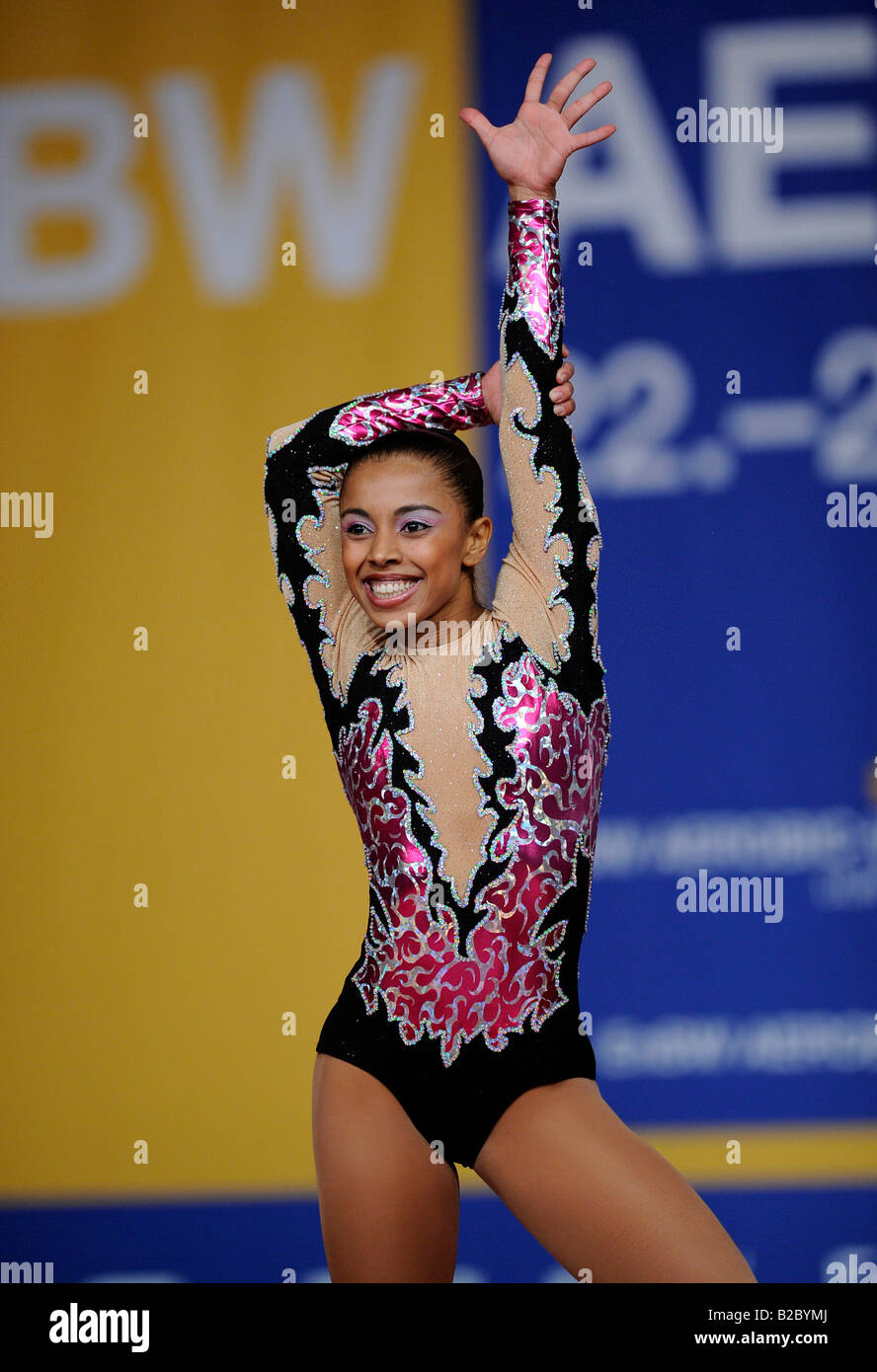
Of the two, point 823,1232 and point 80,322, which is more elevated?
point 80,322

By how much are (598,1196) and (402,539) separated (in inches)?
38.9

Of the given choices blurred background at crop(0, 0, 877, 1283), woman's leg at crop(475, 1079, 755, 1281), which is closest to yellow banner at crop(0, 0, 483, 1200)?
blurred background at crop(0, 0, 877, 1283)

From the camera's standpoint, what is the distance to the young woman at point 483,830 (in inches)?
86.4

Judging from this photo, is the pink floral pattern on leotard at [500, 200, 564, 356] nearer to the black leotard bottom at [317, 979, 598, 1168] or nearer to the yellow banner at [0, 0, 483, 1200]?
the black leotard bottom at [317, 979, 598, 1168]

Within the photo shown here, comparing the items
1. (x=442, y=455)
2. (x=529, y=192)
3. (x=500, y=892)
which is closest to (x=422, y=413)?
(x=442, y=455)

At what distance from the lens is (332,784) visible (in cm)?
350

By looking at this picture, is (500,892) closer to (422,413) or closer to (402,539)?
(402,539)

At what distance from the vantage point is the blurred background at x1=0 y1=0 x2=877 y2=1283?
11.0 feet

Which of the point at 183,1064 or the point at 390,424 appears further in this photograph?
the point at 183,1064

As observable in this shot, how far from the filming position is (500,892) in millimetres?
2291

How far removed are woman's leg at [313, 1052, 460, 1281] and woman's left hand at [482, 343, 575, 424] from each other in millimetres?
1023
